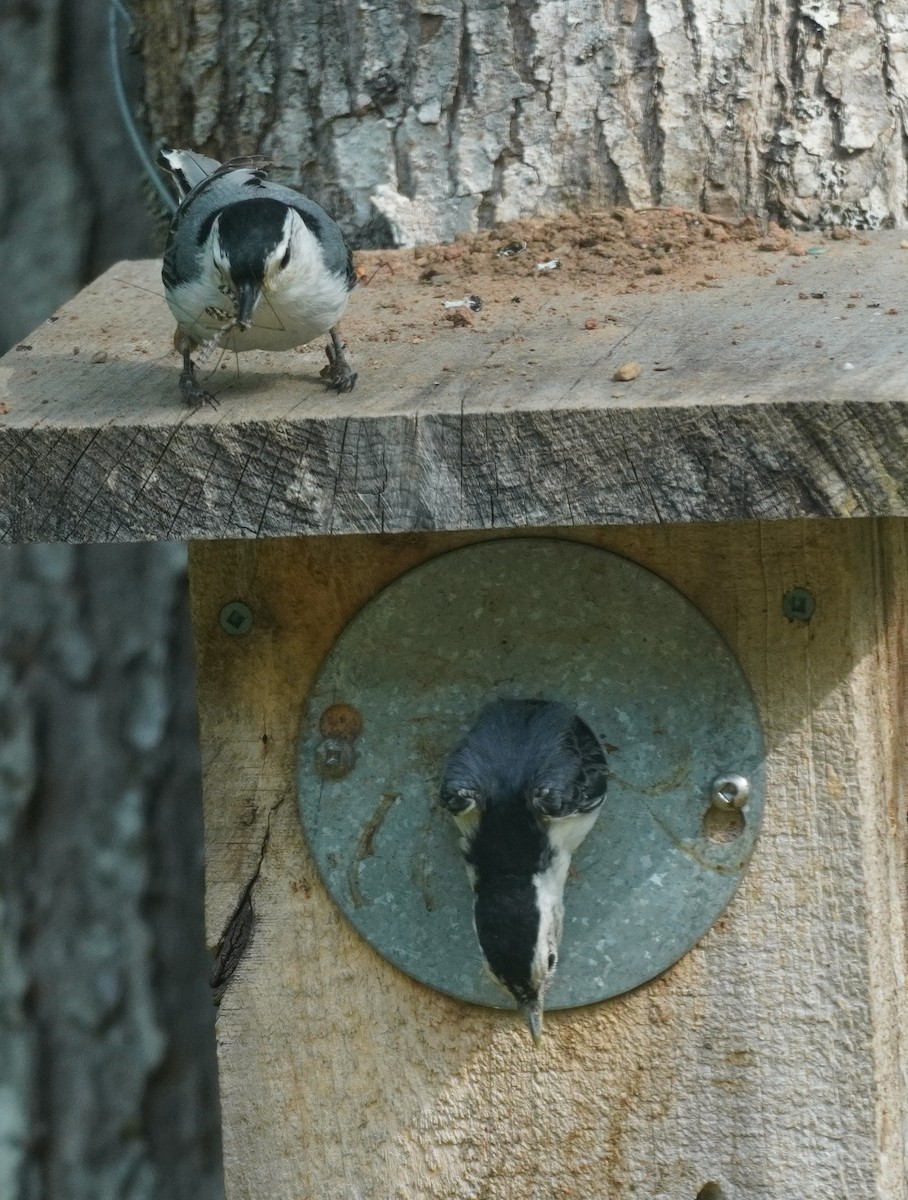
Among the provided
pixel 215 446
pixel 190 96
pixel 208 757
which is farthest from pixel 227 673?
pixel 190 96

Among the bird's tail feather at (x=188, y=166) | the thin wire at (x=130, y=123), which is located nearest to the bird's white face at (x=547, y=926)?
the bird's tail feather at (x=188, y=166)

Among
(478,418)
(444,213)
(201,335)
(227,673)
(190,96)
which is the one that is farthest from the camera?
(190,96)

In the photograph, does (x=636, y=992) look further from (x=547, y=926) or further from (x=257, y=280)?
(x=257, y=280)

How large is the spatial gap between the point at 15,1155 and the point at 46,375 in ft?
6.08

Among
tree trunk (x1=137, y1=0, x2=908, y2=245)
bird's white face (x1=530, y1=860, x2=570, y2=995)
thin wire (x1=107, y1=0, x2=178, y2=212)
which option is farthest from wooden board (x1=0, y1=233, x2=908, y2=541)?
thin wire (x1=107, y1=0, x2=178, y2=212)

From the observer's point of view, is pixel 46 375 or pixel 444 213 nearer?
pixel 46 375

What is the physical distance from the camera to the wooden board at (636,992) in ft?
5.13

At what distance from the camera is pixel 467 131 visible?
6.55ft

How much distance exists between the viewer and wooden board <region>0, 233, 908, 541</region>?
1.23 m

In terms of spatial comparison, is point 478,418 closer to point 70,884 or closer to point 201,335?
point 201,335

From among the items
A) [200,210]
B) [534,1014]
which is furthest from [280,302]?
[534,1014]

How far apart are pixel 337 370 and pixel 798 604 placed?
51 centimetres

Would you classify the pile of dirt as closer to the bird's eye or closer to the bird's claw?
the bird's claw

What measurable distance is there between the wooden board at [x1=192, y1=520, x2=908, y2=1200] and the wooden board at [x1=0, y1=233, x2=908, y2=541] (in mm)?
219
